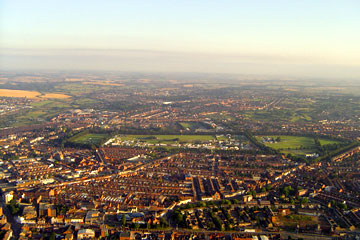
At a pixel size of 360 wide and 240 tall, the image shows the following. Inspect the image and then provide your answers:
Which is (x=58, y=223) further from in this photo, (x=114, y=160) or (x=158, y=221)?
(x=114, y=160)

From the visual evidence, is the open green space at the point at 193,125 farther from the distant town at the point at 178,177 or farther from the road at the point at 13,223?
the road at the point at 13,223

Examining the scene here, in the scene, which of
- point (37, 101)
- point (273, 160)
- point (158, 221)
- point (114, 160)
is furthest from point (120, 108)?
point (158, 221)

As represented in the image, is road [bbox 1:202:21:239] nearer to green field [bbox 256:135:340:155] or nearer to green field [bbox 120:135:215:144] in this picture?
green field [bbox 120:135:215:144]

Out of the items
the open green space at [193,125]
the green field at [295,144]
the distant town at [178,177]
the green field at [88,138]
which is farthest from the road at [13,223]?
the open green space at [193,125]

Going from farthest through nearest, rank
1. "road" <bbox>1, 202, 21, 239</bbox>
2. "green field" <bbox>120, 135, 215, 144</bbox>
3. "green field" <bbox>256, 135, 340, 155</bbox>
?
"green field" <bbox>120, 135, 215, 144</bbox>, "green field" <bbox>256, 135, 340, 155</bbox>, "road" <bbox>1, 202, 21, 239</bbox>

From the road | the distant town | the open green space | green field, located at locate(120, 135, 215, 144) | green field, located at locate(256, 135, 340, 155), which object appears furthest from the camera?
the open green space

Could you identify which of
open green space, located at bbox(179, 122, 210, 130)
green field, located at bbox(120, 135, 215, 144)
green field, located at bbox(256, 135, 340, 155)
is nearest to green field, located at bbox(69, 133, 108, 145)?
green field, located at bbox(120, 135, 215, 144)
